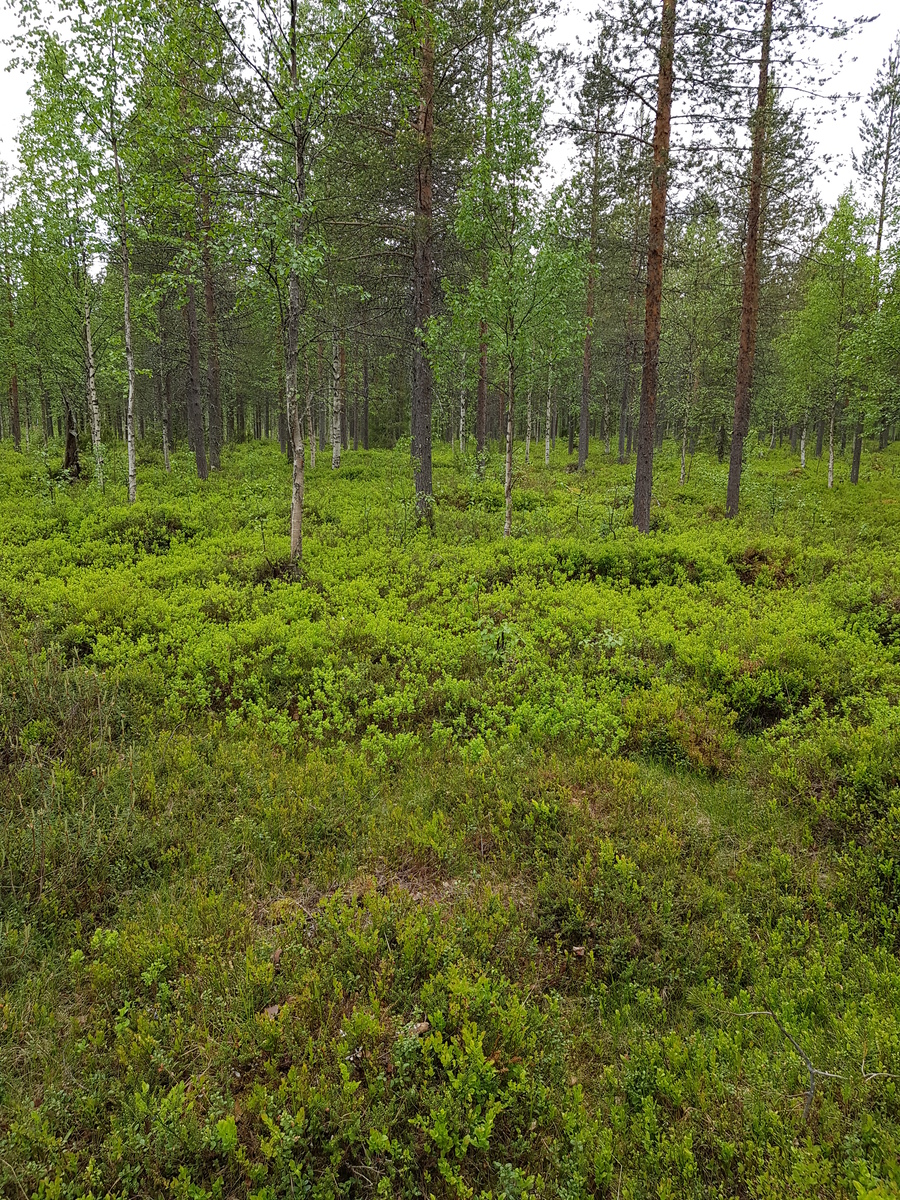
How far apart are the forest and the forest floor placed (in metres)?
0.03

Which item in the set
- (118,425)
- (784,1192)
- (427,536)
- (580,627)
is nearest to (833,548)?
(580,627)

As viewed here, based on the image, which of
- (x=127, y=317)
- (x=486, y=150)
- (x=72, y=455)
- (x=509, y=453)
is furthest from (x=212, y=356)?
(x=509, y=453)

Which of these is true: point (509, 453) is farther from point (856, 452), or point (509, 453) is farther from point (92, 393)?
point (856, 452)

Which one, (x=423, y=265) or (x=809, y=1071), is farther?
(x=423, y=265)

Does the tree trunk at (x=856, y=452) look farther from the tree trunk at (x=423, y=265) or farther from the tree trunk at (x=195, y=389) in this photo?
the tree trunk at (x=195, y=389)

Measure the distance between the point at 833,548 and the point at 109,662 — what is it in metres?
14.4

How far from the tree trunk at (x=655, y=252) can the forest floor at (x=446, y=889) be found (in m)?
4.54

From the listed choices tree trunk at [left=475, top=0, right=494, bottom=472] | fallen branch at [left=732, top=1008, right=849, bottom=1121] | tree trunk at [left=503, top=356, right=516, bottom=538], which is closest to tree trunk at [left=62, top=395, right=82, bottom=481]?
tree trunk at [left=475, top=0, right=494, bottom=472]

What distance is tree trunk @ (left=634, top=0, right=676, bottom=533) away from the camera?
1180 centimetres

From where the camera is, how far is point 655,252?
12.7 metres

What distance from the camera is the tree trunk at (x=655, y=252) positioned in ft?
38.7

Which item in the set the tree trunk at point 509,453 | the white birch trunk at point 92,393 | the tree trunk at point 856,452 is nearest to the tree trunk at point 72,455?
the white birch trunk at point 92,393

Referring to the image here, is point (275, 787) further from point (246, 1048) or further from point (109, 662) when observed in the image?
point (109, 662)

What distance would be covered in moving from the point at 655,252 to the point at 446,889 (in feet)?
46.2
